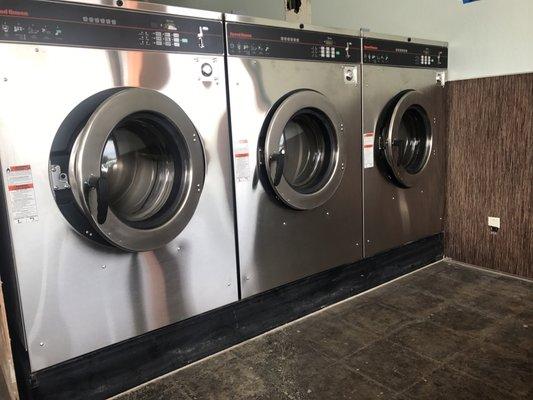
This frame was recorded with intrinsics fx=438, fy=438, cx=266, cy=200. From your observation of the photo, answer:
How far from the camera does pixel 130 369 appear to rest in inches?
69.9

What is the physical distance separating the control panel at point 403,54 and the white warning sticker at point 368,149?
41cm

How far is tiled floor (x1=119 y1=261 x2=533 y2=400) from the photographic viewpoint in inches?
67.2

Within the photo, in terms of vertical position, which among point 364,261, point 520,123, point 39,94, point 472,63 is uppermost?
point 472,63

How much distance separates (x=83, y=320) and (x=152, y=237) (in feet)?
1.29

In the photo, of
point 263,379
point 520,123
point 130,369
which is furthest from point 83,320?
point 520,123

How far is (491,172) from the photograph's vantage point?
2.73 m

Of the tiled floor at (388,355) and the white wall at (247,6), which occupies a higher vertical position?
the white wall at (247,6)

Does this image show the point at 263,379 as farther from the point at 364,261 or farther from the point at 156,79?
the point at 156,79

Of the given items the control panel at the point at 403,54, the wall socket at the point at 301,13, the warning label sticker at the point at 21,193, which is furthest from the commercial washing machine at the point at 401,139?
the warning label sticker at the point at 21,193

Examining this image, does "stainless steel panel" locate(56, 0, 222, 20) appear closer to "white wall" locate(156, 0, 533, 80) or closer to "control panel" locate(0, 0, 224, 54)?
"control panel" locate(0, 0, 224, 54)

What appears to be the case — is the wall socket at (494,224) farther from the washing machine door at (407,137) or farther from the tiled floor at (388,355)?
the washing machine door at (407,137)

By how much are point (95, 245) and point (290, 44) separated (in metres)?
1.29

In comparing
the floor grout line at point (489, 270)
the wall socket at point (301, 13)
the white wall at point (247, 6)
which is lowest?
the floor grout line at point (489, 270)

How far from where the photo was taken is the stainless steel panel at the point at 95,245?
1461mm
